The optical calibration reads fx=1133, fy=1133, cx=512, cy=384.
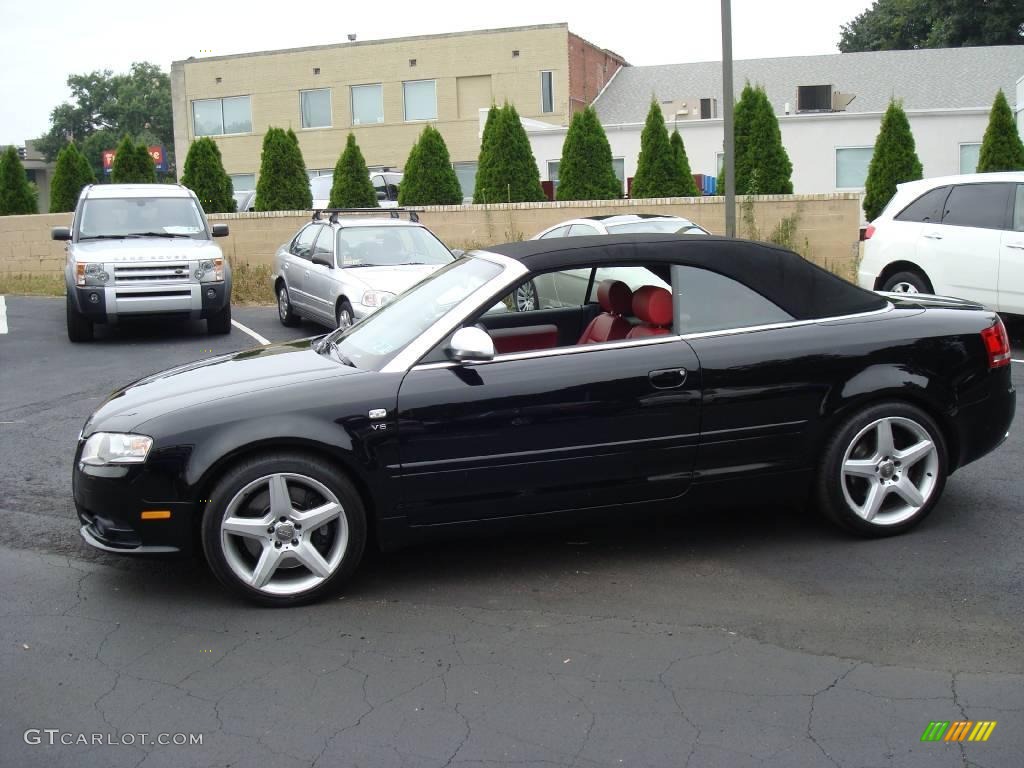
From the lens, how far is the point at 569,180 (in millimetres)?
21953

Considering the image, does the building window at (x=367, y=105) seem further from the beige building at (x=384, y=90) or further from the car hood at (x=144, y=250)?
the car hood at (x=144, y=250)

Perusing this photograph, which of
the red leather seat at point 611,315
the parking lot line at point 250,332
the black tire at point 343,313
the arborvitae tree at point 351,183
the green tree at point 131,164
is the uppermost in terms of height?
the green tree at point 131,164

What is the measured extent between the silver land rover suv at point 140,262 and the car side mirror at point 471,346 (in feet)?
31.0

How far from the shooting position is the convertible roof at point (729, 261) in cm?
541

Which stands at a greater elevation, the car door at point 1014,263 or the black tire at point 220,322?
the car door at point 1014,263

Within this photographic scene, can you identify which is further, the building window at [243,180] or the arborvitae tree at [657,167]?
the building window at [243,180]

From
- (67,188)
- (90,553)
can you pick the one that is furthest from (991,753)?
(67,188)

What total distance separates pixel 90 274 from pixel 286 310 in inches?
102

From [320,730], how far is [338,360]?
6.95 ft

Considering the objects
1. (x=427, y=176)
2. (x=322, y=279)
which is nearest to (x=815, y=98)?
(x=427, y=176)

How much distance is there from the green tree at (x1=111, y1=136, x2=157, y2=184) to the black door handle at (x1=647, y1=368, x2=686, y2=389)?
20307 millimetres

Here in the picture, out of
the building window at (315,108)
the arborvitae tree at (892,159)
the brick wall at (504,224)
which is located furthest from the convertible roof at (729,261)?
the building window at (315,108)

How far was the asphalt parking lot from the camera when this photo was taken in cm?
369

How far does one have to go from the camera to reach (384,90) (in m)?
43.1
